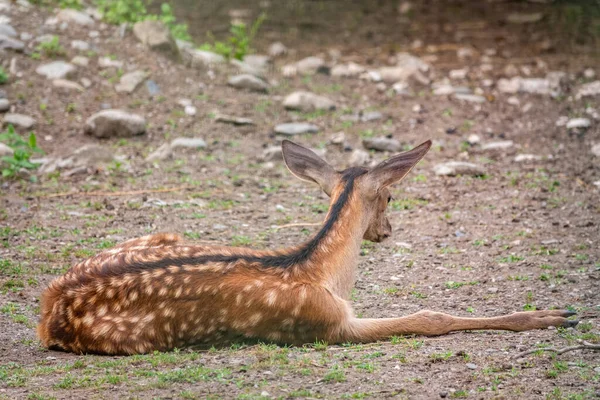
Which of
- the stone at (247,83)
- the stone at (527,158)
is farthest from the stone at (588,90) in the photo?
the stone at (247,83)

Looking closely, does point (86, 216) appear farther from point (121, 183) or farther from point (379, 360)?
point (379, 360)

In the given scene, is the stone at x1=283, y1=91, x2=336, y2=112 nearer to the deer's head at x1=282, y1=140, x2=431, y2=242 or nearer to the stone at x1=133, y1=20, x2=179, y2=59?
the stone at x1=133, y1=20, x2=179, y2=59

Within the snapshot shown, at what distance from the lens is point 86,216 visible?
9.30 meters

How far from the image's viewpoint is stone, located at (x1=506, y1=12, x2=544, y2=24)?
1758 cm

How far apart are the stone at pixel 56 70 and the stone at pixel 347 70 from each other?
14.5 ft

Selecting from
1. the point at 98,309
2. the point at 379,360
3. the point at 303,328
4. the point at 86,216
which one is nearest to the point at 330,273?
the point at 303,328

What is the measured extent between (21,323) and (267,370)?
2.23 metres

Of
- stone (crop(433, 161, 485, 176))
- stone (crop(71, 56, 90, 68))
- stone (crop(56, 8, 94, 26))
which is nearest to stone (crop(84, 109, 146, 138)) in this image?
stone (crop(71, 56, 90, 68))

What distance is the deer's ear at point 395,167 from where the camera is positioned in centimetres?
649

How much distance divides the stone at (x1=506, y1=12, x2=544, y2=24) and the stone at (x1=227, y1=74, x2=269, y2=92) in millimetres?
6168

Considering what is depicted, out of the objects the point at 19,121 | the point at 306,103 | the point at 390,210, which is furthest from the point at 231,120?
the point at 390,210

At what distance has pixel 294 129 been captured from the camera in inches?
495

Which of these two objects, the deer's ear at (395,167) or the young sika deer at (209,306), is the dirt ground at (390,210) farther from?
the deer's ear at (395,167)

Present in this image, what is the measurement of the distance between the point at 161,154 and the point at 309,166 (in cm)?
489
